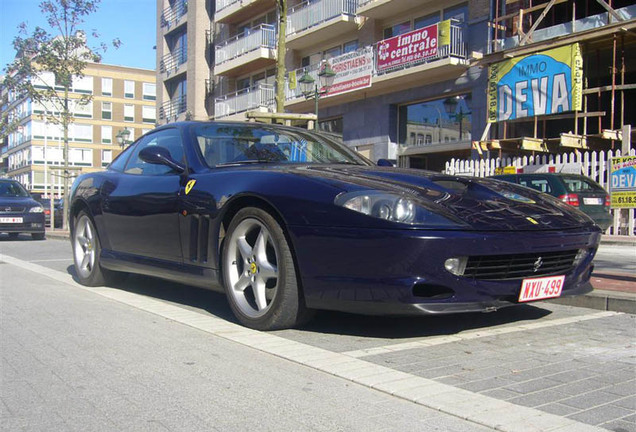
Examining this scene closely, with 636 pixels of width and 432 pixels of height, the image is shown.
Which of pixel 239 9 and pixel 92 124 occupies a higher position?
pixel 92 124

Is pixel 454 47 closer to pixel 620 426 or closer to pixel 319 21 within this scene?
pixel 319 21

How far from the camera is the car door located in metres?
4.61

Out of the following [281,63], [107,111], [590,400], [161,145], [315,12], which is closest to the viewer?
[590,400]

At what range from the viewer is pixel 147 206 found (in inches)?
192

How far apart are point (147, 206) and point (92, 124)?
69328 millimetres

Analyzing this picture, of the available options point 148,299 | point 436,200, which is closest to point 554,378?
point 436,200

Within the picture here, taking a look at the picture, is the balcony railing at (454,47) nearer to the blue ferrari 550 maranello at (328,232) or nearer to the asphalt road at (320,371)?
the blue ferrari 550 maranello at (328,232)

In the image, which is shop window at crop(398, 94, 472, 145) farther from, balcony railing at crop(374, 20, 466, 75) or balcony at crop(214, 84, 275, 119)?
balcony at crop(214, 84, 275, 119)

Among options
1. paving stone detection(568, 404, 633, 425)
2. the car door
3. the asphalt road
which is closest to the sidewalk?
the asphalt road

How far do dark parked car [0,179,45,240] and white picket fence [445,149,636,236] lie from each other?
32.6 ft

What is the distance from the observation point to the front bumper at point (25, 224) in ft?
44.4

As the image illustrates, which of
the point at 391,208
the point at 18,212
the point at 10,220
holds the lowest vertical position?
the point at 10,220

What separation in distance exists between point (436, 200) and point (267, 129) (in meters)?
1.99

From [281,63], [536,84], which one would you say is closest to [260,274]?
[281,63]
